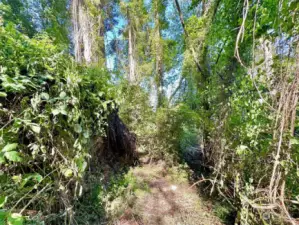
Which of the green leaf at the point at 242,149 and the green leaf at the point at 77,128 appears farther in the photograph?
the green leaf at the point at 242,149

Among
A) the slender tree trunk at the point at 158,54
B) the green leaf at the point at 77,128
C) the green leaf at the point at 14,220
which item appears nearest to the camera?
the green leaf at the point at 14,220

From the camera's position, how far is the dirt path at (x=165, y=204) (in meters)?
2.42

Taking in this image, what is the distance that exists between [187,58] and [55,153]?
3822mm

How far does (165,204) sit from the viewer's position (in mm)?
2824

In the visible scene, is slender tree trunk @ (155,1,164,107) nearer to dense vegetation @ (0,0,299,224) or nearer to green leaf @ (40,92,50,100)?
dense vegetation @ (0,0,299,224)

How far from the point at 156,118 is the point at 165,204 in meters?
2.00

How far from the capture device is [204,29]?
3691 mm

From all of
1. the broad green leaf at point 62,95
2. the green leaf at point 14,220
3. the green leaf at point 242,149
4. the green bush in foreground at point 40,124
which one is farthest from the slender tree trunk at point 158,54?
the green leaf at point 14,220

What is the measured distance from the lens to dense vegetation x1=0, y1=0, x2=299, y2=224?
127 centimetres

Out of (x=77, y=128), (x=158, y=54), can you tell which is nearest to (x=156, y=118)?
(x=158, y=54)

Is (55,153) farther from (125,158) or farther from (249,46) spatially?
(249,46)

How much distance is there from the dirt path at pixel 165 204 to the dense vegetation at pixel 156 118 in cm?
33

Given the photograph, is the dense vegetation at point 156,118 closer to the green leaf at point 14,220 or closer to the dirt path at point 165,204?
the green leaf at point 14,220

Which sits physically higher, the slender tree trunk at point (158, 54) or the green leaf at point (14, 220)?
the slender tree trunk at point (158, 54)
